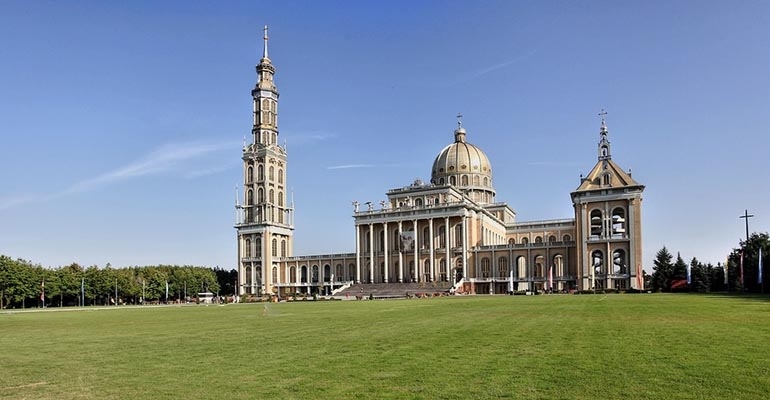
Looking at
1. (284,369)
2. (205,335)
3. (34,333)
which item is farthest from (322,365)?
(34,333)

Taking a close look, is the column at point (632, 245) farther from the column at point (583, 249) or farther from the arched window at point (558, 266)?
the arched window at point (558, 266)

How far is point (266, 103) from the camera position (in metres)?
134

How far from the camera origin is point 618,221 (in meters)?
105

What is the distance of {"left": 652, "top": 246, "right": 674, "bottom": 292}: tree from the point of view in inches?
3895

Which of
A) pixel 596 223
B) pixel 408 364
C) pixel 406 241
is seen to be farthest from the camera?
pixel 406 241

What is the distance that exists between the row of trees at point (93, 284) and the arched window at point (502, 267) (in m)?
56.4

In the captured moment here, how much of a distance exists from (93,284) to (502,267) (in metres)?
67.6

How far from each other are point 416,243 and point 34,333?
9126 centimetres

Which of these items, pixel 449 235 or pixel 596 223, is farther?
pixel 449 235

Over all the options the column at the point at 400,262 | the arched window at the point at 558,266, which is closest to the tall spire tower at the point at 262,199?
the column at the point at 400,262

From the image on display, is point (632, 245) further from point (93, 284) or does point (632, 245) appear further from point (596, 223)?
point (93, 284)

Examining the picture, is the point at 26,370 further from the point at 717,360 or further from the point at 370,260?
the point at 370,260

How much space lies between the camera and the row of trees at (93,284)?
91375 millimetres

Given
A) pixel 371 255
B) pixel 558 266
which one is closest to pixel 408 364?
pixel 558 266
